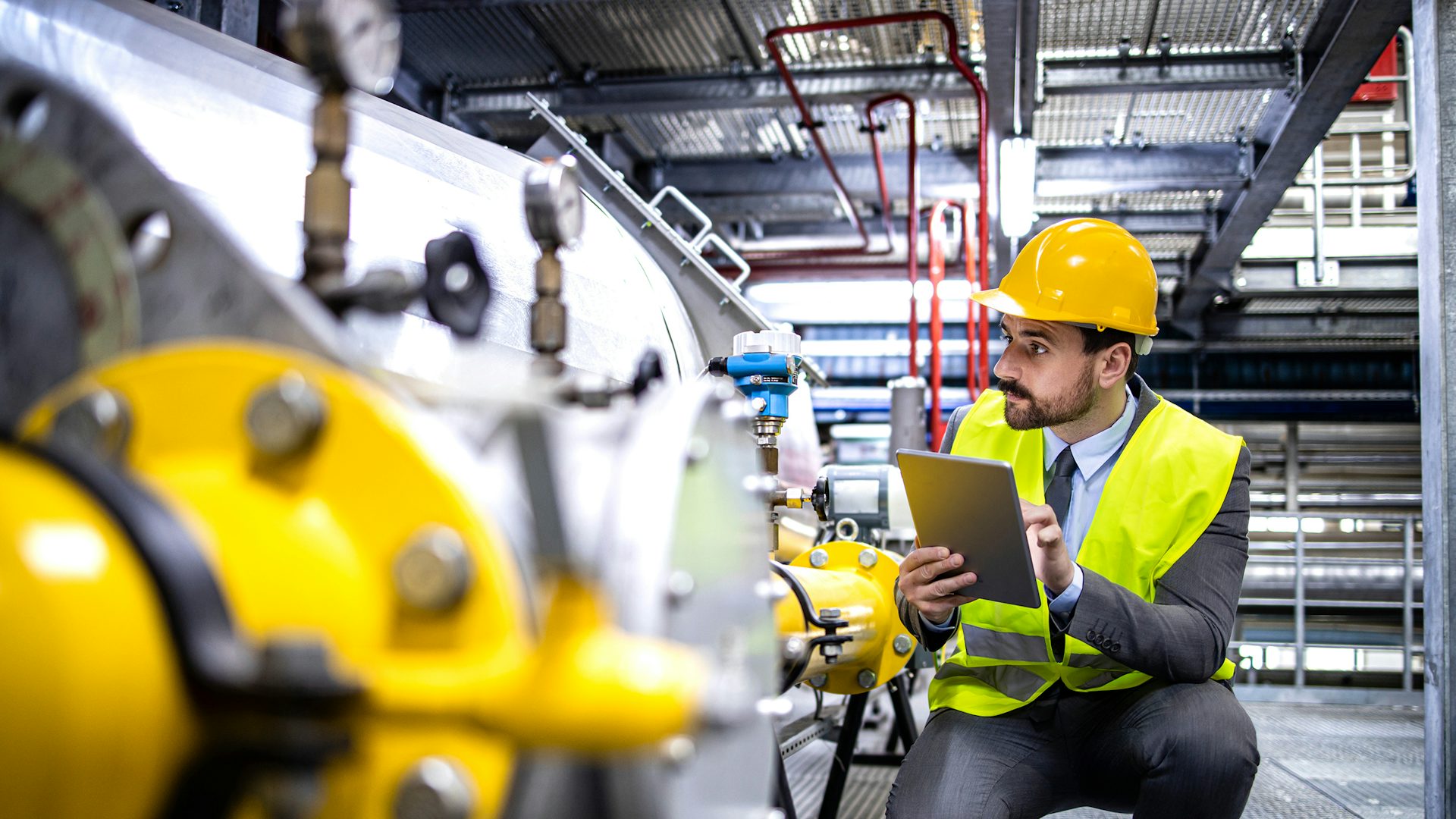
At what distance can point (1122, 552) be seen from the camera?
1.43 metres

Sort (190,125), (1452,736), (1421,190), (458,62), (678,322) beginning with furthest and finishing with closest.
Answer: (458,62) < (678,322) < (1421,190) < (1452,736) < (190,125)

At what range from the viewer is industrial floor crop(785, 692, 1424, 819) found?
232cm

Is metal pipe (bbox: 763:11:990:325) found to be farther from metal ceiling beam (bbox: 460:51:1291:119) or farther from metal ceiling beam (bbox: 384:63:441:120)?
metal ceiling beam (bbox: 384:63:441:120)

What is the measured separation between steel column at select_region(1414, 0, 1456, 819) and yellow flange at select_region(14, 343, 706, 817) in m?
1.85

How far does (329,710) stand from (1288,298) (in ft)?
18.9

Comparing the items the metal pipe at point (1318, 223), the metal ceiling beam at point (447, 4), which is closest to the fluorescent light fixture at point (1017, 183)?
the metal ceiling beam at point (447, 4)

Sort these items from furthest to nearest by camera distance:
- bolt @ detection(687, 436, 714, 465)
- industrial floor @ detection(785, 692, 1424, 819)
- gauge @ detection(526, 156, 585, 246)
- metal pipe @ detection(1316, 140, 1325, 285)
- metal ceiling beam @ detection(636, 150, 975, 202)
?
1. metal ceiling beam @ detection(636, 150, 975, 202)
2. metal pipe @ detection(1316, 140, 1325, 285)
3. industrial floor @ detection(785, 692, 1424, 819)
4. gauge @ detection(526, 156, 585, 246)
5. bolt @ detection(687, 436, 714, 465)

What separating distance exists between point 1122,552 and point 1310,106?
7.72 ft

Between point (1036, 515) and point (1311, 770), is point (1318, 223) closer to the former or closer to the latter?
point (1311, 770)

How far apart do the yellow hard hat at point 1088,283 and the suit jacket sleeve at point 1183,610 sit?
25 cm

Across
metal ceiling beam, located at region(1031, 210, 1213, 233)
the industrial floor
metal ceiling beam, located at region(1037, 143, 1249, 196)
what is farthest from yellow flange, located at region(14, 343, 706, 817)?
metal ceiling beam, located at region(1031, 210, 1213, 233)

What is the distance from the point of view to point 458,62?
11.2ft

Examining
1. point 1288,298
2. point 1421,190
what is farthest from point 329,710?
point 1288,298

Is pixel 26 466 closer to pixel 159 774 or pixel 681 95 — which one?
pixel 159 774
